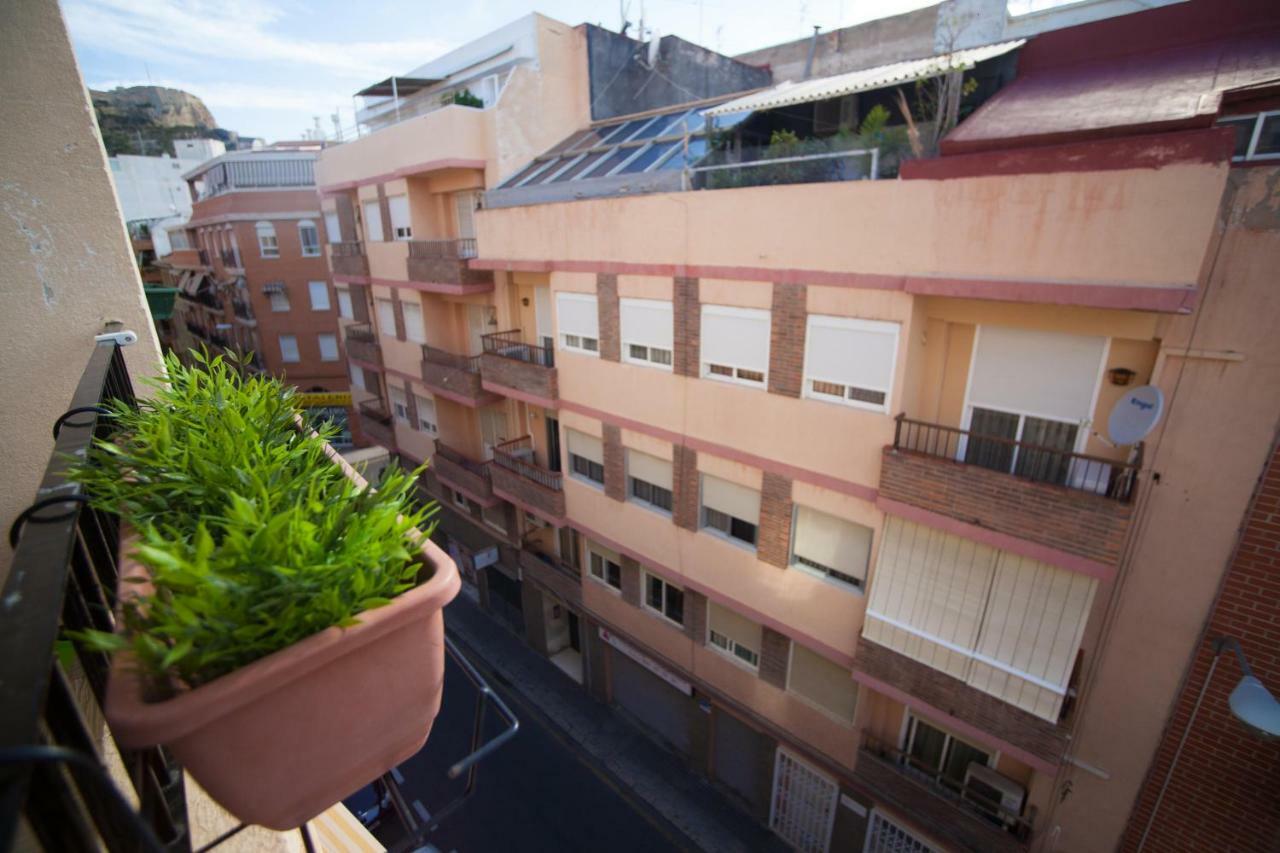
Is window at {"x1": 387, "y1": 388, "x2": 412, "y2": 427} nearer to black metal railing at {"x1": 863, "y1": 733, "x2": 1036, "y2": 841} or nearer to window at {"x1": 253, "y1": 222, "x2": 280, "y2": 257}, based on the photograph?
window at {"x1": 253, "y1": 222, "x2": 280, "y2": 257}

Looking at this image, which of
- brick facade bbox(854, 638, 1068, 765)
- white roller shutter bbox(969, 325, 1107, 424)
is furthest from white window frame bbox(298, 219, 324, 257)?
white roller shutter bbox(969, 325, 1107, 424)

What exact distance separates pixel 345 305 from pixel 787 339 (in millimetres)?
17082

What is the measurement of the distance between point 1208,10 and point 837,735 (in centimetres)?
1029

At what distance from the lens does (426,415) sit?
1678 centimetres

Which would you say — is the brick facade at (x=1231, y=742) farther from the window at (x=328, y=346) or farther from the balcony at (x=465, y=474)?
the window at (x=328, y=346)

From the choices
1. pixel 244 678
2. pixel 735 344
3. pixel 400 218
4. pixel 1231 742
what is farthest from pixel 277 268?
pixel 1231 742

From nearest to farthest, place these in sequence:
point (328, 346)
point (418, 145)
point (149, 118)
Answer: point (418, 145) → point (328, 346) → point (149, 118)

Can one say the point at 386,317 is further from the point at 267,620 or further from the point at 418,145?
the point at 267,620

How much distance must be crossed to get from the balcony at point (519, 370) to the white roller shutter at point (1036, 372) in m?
7.31

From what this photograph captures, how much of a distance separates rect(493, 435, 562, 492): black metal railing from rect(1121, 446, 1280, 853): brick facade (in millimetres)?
9811

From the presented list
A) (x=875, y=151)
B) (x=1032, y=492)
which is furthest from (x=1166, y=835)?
(x=875, y=151)

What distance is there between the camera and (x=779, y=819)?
10602mm

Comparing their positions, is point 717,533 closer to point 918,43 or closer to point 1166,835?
point 1166,835

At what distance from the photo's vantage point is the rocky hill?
44.5 m
